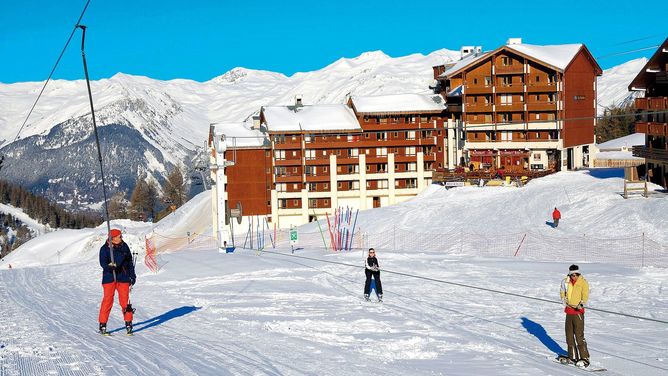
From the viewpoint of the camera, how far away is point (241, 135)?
85.6 m

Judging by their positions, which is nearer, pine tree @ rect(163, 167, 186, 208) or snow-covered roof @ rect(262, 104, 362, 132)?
snow-covered roof @ rect(262, 104, 362, 132)

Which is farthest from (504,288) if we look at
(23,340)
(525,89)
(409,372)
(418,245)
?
(525,89)

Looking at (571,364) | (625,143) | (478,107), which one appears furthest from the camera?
(625,143)

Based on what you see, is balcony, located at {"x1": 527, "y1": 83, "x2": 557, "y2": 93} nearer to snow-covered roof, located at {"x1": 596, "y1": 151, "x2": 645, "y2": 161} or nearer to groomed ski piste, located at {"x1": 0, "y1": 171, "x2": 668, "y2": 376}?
snow-covered roof, located at {"x1": 596, "y1": 151, "x2": 645, "y2": 161}

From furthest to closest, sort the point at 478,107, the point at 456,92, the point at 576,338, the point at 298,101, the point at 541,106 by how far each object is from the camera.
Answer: the point at 298,101 → the point at 456,92 → the point at 478,107 → the point at 541,106 → the point at 576,338

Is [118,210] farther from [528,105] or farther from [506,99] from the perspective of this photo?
[528,105]

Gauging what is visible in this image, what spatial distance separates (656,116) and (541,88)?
849 inches

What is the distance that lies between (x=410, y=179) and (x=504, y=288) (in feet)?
194

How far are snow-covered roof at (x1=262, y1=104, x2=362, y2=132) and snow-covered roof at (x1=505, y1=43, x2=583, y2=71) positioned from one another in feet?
60.0

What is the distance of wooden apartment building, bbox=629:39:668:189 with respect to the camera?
53.2 meters

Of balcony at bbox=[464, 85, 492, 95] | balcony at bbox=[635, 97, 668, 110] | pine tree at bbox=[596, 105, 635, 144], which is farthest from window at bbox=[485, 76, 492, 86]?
pine tree at bbox=[596, 105, 635, 144]

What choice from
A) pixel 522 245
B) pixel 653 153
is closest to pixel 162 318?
pixel 522 245

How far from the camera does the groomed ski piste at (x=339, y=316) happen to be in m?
14.6

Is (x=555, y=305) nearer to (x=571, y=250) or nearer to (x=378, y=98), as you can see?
(x=571, y=250)
